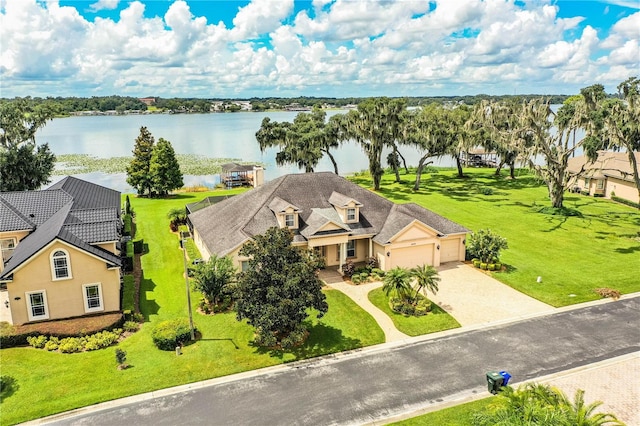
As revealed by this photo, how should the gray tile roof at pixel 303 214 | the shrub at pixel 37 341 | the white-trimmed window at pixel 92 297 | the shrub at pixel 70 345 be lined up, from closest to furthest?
the shrub at pixel 70 345 < the shrub at pixel 37 341 < the white-trimmed window at pixel 92 297 < the gray tile roof at pixel 303 214

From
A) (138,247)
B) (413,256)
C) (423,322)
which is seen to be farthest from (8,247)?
(413,256)

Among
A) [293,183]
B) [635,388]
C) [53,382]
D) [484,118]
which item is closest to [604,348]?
[635,388]

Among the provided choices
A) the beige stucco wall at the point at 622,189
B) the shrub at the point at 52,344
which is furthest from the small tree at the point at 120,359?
the beige stucco wall at the point at 622,189

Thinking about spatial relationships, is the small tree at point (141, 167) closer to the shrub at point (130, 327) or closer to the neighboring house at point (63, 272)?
the neighboring house at point (63, 272)

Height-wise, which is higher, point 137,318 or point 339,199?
point 339,199

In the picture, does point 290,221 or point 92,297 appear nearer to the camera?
point 92,297

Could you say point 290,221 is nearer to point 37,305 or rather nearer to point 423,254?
point 423,254
